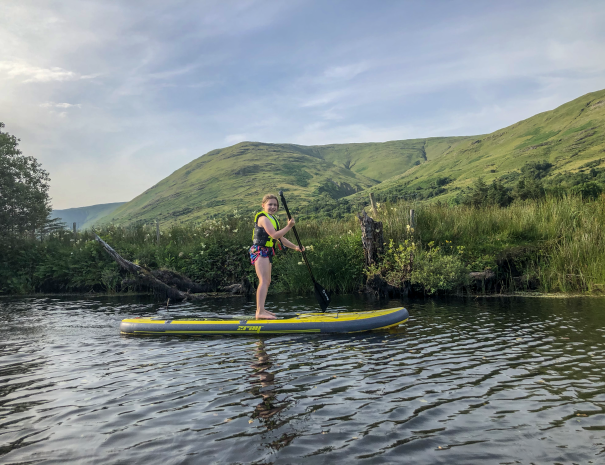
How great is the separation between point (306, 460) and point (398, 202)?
15596 millimetres

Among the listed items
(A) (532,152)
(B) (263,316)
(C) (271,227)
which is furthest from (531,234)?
(A) (532,152)

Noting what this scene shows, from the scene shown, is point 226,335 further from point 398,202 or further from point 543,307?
point 398,202

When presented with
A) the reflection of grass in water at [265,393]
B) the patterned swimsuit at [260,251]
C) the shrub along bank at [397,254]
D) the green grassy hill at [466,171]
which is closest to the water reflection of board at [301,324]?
the patterned swimsuit at [260,251]

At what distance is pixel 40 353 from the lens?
863 centimetres

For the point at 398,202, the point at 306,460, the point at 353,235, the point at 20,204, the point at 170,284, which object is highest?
the point at 20,204

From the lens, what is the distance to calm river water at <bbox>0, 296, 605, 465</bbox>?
4.27m

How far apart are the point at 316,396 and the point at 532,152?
138 metres

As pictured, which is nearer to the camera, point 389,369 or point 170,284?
point 389,369

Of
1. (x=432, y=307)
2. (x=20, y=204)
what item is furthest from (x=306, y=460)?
(x=20, y=204)

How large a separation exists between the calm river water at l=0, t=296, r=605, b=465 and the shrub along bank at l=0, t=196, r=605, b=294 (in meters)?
4.49

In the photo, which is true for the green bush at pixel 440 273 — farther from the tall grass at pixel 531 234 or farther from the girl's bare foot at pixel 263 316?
the girl's bare foot at pixel 263 316

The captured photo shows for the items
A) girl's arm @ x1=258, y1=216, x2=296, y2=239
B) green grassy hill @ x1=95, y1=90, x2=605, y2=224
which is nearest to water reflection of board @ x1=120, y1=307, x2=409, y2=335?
girl's arm @ x1=258, y1=216, x2=296, y2=239

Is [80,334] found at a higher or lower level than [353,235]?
lower

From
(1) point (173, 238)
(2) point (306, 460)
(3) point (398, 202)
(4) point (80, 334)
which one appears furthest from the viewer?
(1) point (173, 238)
